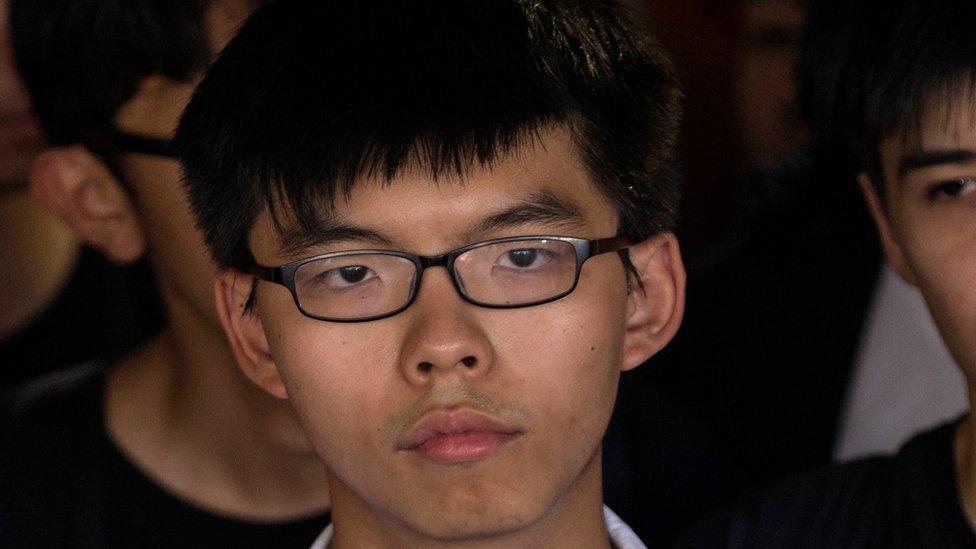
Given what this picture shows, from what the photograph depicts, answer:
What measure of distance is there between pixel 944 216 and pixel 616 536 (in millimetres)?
595

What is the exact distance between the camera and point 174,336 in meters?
2.46

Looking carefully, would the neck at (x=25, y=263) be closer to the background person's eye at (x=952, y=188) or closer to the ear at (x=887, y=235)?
the ear at (x=887, y=235)

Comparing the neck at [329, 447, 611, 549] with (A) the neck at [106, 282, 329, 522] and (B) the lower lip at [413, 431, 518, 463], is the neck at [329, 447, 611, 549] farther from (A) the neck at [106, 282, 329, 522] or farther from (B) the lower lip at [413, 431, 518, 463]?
(A) the neck at [106, 282, 329, 522]

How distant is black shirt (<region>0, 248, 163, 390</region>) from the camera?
9.76 ft

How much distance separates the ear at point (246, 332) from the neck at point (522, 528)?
0.16 meters

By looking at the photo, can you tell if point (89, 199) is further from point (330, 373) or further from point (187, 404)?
point (330, 373)

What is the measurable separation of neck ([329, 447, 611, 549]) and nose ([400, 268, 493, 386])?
214 millimetres

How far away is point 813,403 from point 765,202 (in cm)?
41

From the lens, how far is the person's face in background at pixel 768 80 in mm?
3260

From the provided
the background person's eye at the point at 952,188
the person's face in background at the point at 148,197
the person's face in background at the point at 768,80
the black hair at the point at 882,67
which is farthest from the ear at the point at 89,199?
the person's face in background at the point at 768,80

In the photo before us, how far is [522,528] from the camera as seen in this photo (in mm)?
1698

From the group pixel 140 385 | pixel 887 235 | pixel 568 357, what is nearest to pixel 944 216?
pixel 887 235

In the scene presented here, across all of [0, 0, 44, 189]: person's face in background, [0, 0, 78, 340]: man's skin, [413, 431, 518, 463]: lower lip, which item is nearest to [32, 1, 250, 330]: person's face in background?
[0, 0, 44, 189]: person's face in background

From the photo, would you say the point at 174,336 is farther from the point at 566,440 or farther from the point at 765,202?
the point at 765,202
